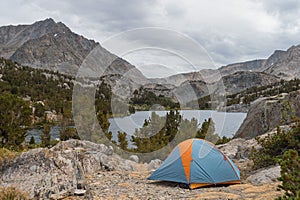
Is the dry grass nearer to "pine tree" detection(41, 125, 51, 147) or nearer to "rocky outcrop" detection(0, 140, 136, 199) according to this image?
"rocky outcrop" detection(0, 140, 136, 199)

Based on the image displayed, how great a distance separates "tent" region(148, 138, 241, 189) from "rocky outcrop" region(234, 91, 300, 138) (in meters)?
8.38

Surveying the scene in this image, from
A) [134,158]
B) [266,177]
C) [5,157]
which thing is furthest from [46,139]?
[266,177]

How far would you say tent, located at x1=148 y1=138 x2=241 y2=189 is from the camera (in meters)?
11.7

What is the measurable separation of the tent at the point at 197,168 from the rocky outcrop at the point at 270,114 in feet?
27.5

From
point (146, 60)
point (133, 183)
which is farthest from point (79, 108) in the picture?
point (133, 183)

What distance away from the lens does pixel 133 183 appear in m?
11.9

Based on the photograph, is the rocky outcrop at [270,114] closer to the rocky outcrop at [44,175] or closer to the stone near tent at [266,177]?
the stone near tent at [266,177]

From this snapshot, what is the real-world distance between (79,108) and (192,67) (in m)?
13.9

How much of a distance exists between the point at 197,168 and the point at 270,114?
11733 mm

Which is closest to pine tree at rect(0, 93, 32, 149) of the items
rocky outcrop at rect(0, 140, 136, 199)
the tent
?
rocky outcrop at rect(0, 140, 136, 199)

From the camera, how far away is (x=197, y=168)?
1195 centimetres

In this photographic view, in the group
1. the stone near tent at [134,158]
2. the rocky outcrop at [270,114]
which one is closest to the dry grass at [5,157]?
the stone near tent at [134,158]

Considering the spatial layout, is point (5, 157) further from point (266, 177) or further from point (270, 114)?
point (270, 114)

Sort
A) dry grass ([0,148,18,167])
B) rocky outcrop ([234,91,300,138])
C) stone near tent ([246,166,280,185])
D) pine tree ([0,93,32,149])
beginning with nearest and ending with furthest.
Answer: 1. dry grass ([0,148,18,167])
2. stone near tent ([246,166,280,185])
3. rocky outcrop ([234,91,300,138])
4. pine tree ([0,93,32,149])
